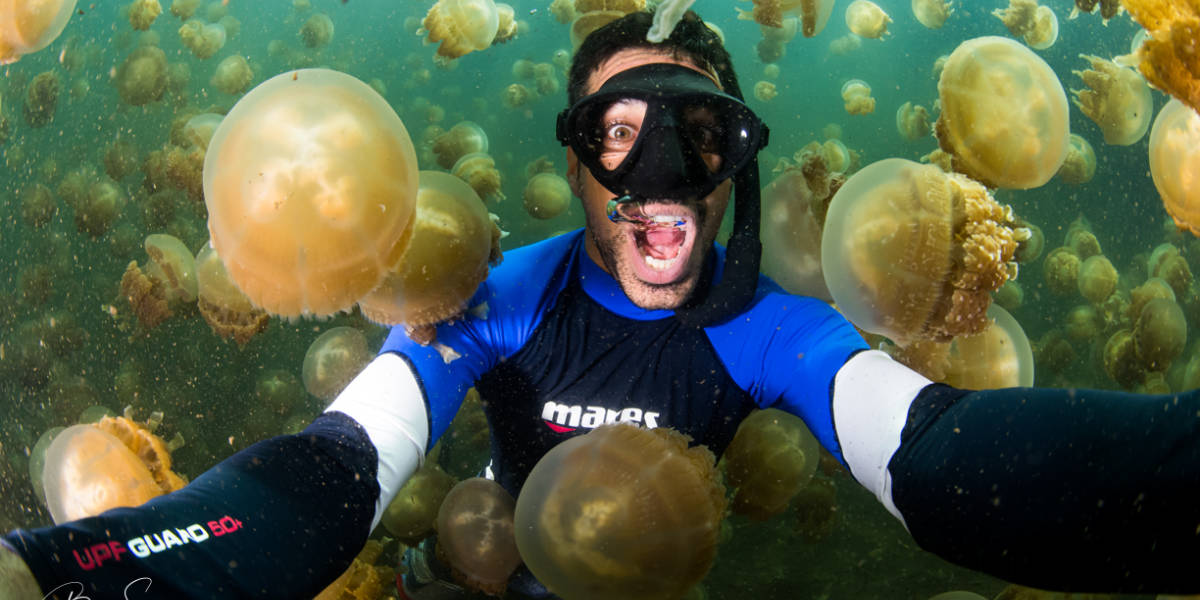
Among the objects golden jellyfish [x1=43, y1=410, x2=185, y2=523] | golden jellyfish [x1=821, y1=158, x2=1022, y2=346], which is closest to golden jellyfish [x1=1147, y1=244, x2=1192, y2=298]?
golden jellyfish [x1=821, y1=158, x2=1022, y2=346]

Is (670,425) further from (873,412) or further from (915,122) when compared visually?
(915,122)

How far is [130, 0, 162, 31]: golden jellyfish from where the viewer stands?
723 centimetres

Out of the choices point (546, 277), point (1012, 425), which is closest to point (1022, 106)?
point (1012, 425)

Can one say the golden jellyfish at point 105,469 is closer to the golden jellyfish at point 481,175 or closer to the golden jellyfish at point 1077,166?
the golden jellyfish at point 481,175

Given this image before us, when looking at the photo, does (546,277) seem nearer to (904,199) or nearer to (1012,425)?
(904,199)

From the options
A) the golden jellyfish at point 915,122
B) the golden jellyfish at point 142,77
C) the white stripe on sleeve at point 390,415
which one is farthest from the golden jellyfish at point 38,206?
the golden jellyfish at point 915,122

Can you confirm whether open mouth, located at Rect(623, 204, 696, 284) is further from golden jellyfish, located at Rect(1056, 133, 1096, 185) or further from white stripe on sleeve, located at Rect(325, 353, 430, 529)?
golden jellyfish, located at Rect(1056, 133, 1096, 185)

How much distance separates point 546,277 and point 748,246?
0.77m

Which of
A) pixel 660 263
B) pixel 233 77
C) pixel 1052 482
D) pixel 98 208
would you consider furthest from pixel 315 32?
pixel 1052 482

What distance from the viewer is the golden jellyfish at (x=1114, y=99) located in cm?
560

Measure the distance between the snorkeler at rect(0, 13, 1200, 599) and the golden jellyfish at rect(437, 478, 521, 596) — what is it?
131mm

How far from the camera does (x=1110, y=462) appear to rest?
1.11 metres

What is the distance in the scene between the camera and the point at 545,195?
26.1 feet

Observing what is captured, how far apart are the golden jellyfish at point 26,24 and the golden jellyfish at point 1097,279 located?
31.2 feet
